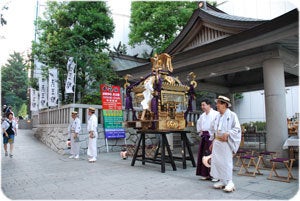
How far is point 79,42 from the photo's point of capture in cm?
1443

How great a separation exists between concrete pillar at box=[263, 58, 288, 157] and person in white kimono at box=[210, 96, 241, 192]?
128 inches

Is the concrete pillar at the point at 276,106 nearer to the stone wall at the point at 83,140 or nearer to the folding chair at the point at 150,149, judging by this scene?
the folding chair at the point at 150,149

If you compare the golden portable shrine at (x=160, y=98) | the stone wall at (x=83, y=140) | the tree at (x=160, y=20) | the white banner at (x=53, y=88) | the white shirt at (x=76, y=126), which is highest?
the tree at (x=160, y=20)

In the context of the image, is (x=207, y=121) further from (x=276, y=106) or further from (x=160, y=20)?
(x=160, y=20)

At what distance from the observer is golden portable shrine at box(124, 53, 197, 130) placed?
7.12m

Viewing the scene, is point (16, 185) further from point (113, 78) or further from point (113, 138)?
point (113, 78)

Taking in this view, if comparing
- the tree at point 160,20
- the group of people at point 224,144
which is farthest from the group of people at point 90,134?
the tree at point 160,20

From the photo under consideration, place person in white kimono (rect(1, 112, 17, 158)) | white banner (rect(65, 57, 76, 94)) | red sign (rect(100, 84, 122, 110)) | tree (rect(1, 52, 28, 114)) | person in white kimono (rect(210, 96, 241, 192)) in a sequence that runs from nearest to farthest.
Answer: person in white kimono (rect(210, 96, 241, 192)) < person in white kimono (rect(1, 112, 17, 158)) < red sign (rect(100, 84, 122, 110)) < white banner (rect(65, 57, 76, 94)) < tree (rect(1, 52, 28, 114))

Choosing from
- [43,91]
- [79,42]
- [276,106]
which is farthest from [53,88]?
[276,106]

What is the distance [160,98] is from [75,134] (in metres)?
4.41

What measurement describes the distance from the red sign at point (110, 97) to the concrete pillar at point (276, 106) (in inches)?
271

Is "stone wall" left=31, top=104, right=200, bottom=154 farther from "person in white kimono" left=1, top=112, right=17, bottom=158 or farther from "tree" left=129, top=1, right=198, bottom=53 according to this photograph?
"tree" left=129, top=1, right=198, bottom=53

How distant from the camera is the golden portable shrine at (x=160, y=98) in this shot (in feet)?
23.4

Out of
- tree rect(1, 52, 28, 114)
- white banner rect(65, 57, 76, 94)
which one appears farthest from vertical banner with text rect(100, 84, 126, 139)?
tree rect(1, 52, 28, 114)
